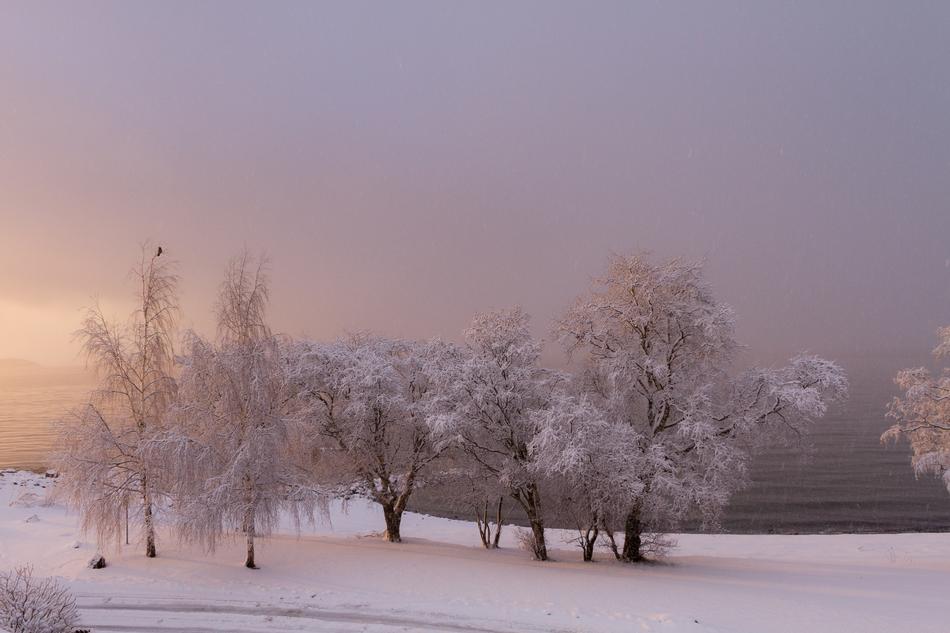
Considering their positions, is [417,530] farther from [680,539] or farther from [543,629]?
[543,629]

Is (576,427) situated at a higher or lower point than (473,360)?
lower

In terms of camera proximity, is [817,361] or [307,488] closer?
[307,488]

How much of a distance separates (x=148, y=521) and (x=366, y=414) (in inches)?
325

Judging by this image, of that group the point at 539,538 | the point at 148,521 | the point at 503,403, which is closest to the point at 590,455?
the point at 503,403

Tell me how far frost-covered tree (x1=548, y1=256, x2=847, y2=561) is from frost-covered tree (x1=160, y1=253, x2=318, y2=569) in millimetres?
9305

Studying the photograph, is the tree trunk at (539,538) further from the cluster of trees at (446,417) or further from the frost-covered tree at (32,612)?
the frost-covered tree at (32,612)

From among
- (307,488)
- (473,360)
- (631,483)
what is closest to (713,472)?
(631,483)

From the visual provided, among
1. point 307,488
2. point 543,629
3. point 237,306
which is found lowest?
point 543,629

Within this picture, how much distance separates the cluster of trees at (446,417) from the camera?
1773cm

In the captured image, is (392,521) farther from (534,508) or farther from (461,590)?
(461,590)

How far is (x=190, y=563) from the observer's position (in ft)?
59.6

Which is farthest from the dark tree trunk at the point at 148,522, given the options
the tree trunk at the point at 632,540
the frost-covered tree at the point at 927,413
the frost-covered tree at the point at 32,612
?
the frost-covered tree at the point at 927,413

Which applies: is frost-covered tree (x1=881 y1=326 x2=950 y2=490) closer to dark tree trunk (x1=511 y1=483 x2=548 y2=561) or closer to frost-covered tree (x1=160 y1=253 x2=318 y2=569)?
dark tree trunk (x1=511 y1=483 x2=548 y2=561)

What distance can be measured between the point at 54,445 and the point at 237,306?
7.58 m
